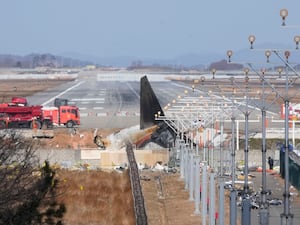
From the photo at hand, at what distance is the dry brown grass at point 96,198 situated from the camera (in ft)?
93.1

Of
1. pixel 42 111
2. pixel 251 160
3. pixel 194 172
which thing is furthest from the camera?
pixel 42 111

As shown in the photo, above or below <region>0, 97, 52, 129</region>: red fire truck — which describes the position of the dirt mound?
below

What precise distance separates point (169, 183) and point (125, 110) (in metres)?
35.6

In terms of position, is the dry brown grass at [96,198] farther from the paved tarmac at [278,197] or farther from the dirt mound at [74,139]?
the dirt mound at [74,139]

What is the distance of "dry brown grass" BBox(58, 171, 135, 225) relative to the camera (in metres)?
28.4

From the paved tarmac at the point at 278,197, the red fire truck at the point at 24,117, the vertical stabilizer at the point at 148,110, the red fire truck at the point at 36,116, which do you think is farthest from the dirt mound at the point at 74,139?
the paved tarmac at the point at 278,197

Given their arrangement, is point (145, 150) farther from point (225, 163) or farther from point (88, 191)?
point (88, 191)

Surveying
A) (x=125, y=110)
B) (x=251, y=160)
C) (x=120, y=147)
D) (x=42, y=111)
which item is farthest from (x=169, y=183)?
(x=125, y=110)

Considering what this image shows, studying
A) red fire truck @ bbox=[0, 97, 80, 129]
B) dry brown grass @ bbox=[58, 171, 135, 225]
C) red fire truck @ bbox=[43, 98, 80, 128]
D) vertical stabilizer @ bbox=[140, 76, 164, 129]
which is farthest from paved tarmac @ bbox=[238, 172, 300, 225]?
red fire truck @ bbox=[43, 98, 80, 128]

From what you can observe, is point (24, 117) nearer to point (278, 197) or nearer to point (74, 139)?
point (74, 139)

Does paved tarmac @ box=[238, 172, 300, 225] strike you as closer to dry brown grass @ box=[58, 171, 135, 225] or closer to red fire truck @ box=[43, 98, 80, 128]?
dry brown grass @ box=[58, 171, 135, 225]

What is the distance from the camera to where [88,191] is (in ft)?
112

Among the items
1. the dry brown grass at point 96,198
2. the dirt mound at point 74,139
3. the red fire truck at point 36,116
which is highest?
the red fire truck at point 36,116

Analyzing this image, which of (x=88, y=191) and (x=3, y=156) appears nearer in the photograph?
(x=3, y=156)
